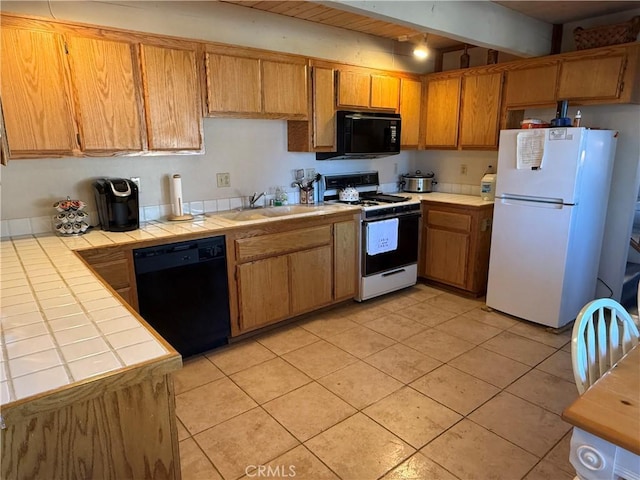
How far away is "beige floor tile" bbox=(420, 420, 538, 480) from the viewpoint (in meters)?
1.84

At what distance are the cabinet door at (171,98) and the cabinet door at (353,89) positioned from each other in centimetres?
132

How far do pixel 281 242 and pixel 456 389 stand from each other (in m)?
1.55

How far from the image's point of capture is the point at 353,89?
12.0ft

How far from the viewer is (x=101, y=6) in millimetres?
2535

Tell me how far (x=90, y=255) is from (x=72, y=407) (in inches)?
57.7

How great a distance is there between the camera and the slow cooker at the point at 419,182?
14.8 ft

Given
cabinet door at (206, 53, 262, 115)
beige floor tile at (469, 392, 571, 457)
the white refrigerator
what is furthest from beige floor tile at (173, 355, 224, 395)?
the white refrigerator

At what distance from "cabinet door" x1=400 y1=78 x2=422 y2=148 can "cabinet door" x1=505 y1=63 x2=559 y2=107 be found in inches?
35.6

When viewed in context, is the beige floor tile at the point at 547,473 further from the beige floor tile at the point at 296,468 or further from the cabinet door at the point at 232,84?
the cabinet door at the point at 232,84

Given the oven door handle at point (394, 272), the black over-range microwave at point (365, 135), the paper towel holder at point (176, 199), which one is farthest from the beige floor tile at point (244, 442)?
the black over-range microwave at point (365, 135)

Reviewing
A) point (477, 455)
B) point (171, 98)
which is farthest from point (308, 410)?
point (171, 98)

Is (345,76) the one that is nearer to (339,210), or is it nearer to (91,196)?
(339,210)

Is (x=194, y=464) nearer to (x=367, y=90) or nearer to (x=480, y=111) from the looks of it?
(x=367, y=90)

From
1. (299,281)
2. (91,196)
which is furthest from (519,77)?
(91,196)
